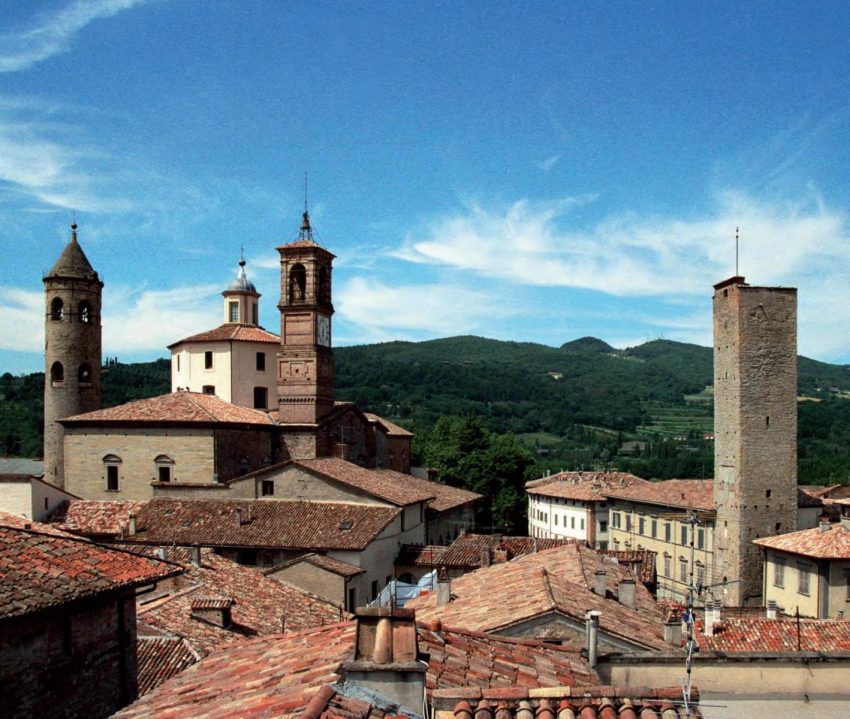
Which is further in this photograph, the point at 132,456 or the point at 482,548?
the point at 132,456

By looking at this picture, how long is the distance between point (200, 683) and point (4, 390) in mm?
115814

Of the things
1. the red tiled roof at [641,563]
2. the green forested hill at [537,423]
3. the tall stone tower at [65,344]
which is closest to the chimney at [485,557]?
the red tiled roof at [641,563]

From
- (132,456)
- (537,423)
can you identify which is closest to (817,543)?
(132,456)

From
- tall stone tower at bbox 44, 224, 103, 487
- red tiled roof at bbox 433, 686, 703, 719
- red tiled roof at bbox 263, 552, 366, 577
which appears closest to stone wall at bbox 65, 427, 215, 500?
tall stone tower at bbox 44, 224, 103, 487

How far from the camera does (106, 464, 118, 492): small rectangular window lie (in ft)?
133

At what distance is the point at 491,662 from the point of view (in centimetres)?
848

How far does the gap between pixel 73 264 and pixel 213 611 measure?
1308 inches

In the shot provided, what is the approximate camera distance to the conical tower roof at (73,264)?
151 feet

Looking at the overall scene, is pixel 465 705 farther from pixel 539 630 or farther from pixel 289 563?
pixel 289 563

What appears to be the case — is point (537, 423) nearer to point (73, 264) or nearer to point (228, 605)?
point (73, 264)

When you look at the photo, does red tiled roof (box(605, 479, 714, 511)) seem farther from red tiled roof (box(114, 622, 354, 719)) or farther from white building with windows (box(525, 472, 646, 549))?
red tiled roof (box(114, 622, 354, 719))

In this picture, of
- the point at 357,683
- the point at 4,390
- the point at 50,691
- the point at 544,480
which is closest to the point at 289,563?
the point at 50,691

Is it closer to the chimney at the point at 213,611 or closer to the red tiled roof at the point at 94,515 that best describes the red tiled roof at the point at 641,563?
the chimney at the point at 213,611

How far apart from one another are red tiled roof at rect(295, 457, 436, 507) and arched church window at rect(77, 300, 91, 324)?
15499 mm
